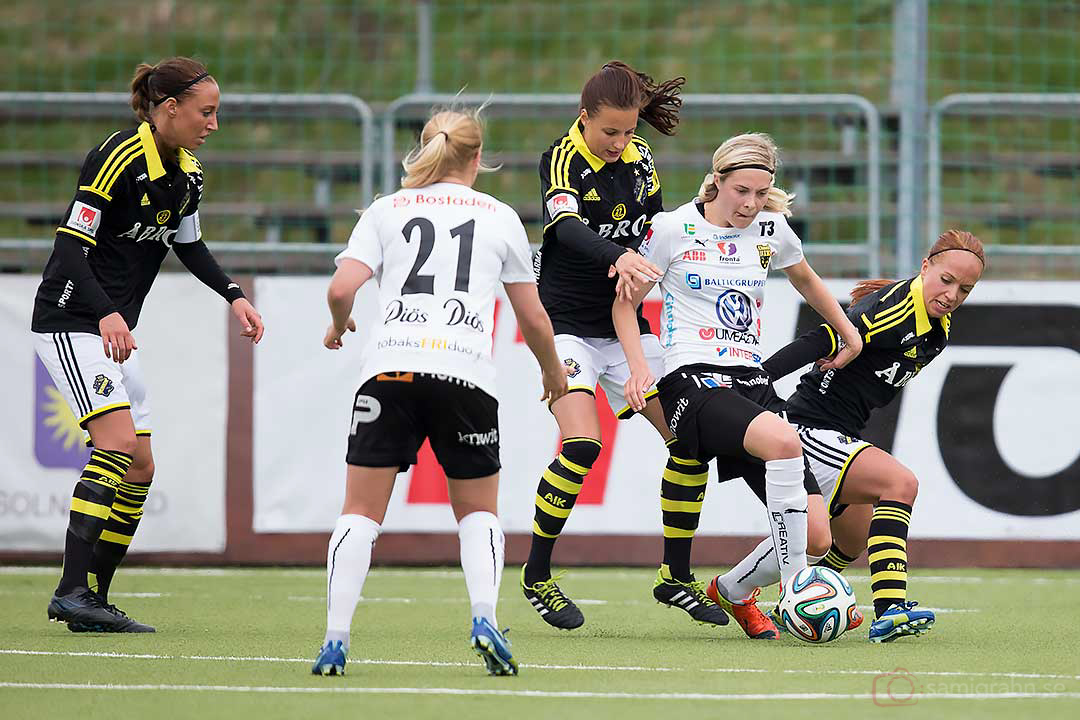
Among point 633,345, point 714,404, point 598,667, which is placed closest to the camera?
point 598,667

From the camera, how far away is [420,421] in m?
4.68

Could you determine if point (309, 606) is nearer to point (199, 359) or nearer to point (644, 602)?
point (644, 602)

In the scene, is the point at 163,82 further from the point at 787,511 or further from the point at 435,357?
the point at 787,511

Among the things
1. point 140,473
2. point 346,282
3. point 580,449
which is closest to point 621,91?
point 580,449

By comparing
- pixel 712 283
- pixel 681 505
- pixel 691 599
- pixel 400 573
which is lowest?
pixel 400 573

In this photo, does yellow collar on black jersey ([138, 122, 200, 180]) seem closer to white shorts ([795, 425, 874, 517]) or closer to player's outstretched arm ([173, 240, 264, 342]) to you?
player's outstretched arm ([173, 240, 264, 342])

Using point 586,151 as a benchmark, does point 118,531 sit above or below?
below

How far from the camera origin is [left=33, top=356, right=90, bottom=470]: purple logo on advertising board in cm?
903

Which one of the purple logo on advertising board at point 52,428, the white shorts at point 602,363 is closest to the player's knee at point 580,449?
the white shorts at point 602,363

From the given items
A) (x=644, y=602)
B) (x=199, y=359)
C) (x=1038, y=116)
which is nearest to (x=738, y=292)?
(x=644, y=602)

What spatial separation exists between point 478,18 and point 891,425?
7.89 metres

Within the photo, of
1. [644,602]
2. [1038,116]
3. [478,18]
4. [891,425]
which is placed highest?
[478,18]

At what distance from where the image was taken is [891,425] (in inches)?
358

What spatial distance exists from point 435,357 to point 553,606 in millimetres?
1908
